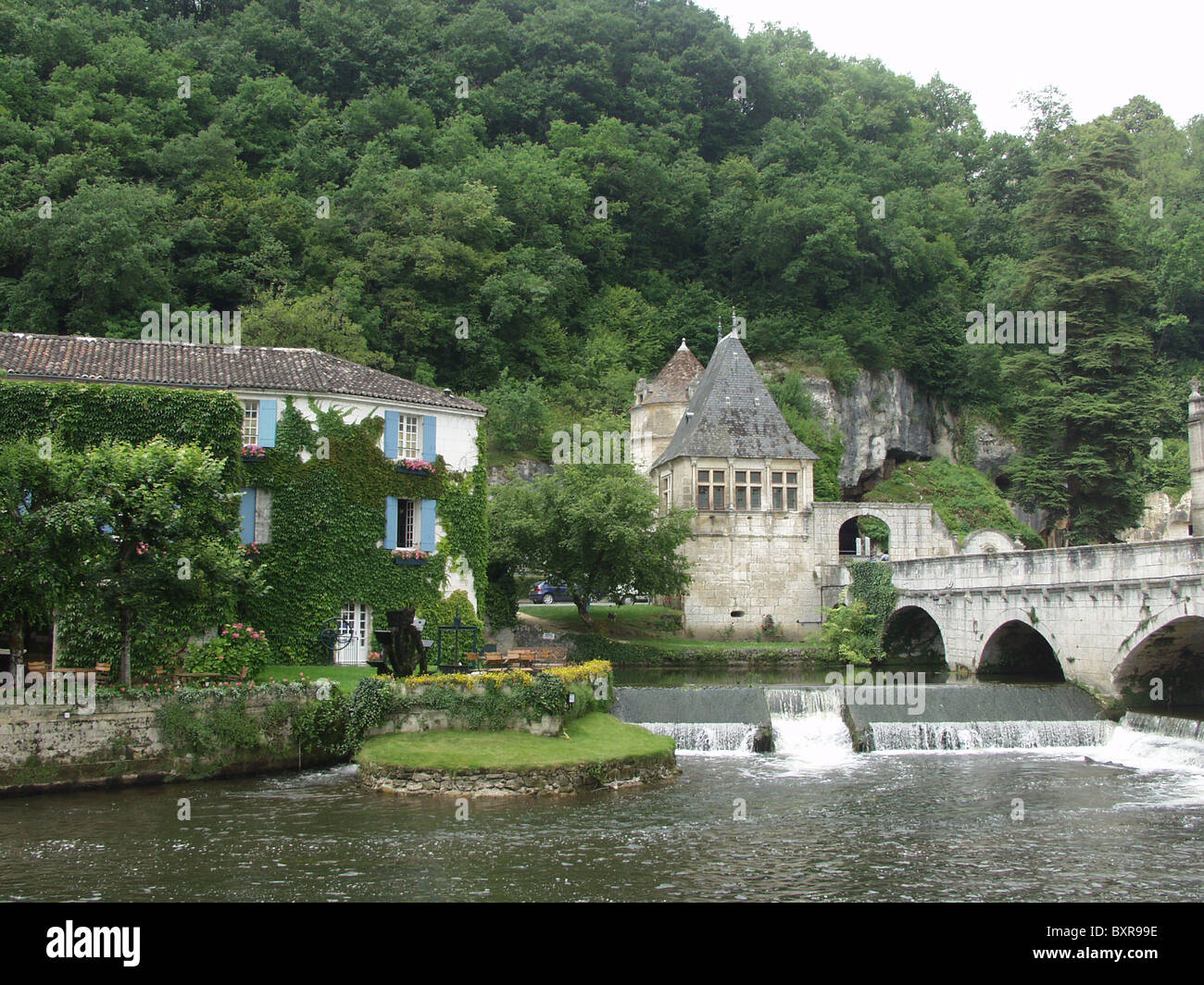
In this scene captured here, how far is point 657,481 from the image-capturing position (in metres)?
56.6

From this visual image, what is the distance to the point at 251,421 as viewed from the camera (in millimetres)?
32250

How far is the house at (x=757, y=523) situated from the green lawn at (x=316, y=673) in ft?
73.1

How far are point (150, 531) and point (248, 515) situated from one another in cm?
790

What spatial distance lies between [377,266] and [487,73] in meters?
30.4

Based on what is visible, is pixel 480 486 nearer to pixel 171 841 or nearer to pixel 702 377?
pixel 171 841

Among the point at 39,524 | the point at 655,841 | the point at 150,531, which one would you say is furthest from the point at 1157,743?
the point at 39,524

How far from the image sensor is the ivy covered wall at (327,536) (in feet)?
104

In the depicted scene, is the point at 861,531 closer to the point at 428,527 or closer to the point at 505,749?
the point at 428,527

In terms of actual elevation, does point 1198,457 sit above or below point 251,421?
above

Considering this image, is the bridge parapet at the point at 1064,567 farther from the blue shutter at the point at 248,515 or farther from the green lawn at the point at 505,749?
the blue shutter at the point at 248,515

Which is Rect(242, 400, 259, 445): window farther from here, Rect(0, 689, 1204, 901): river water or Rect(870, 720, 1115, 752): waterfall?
Rect(870, 720, 1115, 752): waterfall

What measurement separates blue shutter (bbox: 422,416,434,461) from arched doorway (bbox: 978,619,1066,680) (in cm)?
2000

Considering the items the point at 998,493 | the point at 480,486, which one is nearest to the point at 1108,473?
the point at 998,493

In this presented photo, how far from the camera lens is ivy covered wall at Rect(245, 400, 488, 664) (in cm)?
3172
